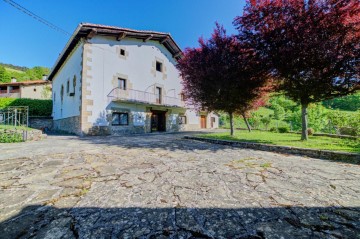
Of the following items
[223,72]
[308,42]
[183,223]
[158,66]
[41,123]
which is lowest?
[183,223]

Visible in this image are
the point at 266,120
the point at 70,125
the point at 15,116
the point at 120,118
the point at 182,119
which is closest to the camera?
the point at 15,116

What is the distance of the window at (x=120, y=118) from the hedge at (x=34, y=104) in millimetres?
11625

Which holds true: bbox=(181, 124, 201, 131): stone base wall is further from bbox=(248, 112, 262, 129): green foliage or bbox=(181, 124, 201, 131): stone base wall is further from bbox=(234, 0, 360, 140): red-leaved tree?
bbox=(234, 0, 360, 140): red-leaved tree

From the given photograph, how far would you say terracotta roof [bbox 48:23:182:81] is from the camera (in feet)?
38.0

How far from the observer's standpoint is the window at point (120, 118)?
1316 cm

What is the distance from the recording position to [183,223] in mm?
1704

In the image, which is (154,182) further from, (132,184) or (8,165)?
(8,165)

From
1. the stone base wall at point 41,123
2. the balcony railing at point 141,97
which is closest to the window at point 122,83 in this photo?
the balcony railing at point 141,97

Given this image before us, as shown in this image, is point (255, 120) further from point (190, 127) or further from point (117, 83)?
point (117, 83)

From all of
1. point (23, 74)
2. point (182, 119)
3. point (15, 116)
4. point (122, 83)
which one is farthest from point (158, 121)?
point (23, 74)

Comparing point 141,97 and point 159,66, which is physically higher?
point 159,66

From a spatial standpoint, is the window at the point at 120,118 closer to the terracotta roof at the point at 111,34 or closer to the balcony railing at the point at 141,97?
the balcony railing at the point at 141,97

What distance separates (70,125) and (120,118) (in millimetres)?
3793

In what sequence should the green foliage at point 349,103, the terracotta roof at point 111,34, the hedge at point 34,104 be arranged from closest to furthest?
the terracotta roof at point 111,34 → the hedge at point 34,104 → the green foliage at point 349,103
